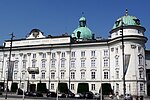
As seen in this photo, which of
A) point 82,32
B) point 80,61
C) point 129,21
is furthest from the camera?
point 82,32

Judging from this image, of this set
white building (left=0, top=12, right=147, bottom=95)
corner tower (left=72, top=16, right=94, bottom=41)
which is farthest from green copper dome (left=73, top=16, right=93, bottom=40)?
white building (left=0, top=12, right=147, bottom=95)

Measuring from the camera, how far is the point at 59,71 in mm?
75062

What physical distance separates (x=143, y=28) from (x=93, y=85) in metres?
21.5

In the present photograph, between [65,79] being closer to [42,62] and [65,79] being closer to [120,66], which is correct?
[42,62]

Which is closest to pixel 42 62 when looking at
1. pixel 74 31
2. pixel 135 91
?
pixel 74 31

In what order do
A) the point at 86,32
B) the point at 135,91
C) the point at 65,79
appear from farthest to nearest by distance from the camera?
the point at 86,32, the point at 65,79, the point at 135,91

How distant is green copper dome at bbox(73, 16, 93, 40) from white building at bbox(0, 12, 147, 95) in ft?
45.1

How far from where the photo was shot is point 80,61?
73688mm

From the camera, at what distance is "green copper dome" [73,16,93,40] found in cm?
9062

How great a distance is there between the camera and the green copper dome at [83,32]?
90.6m

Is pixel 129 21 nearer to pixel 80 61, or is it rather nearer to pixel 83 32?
pixel 80 61

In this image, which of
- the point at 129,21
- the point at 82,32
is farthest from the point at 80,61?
the point at 82,32

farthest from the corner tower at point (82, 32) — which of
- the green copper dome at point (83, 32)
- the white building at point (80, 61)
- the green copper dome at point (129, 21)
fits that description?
the green copper dome at point (129, 21)

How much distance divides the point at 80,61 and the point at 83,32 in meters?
21.3
